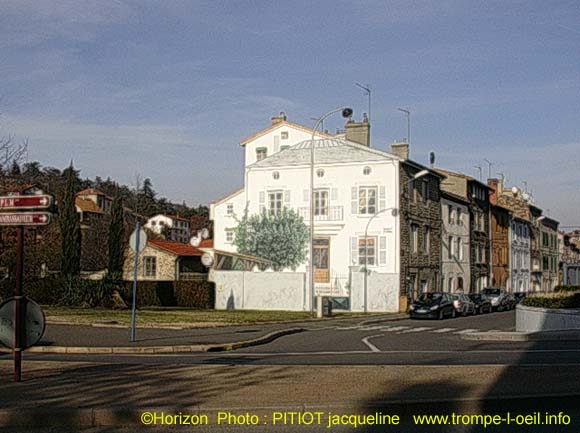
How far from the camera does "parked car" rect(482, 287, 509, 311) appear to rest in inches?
2034

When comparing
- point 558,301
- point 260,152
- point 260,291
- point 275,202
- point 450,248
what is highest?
point 260,152

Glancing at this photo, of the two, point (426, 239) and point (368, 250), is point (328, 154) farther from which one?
point (426, 239)

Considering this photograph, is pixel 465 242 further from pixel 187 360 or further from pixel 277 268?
pixel 187 360

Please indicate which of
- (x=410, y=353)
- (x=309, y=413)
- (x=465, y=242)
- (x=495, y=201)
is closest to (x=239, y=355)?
(x=410, y=353)

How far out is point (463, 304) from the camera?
142ft

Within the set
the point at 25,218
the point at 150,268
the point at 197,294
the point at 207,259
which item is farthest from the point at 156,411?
the point at 150,268

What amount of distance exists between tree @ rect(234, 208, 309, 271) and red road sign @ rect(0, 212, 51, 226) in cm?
4065

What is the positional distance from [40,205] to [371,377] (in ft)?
18.0

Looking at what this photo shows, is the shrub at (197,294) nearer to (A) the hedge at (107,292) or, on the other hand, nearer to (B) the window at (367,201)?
(A) the hedge at (107,292)

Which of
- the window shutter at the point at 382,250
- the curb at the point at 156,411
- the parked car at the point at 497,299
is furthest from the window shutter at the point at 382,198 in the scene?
the curb at the point at 156,411

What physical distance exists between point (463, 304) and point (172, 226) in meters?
77.1

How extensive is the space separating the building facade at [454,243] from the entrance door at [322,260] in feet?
37.4

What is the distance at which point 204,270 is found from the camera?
6125cm

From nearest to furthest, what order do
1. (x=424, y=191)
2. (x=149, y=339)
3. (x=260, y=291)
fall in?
(x=149, y=339) < (x=260, y=291) < (x=424, y=191)
